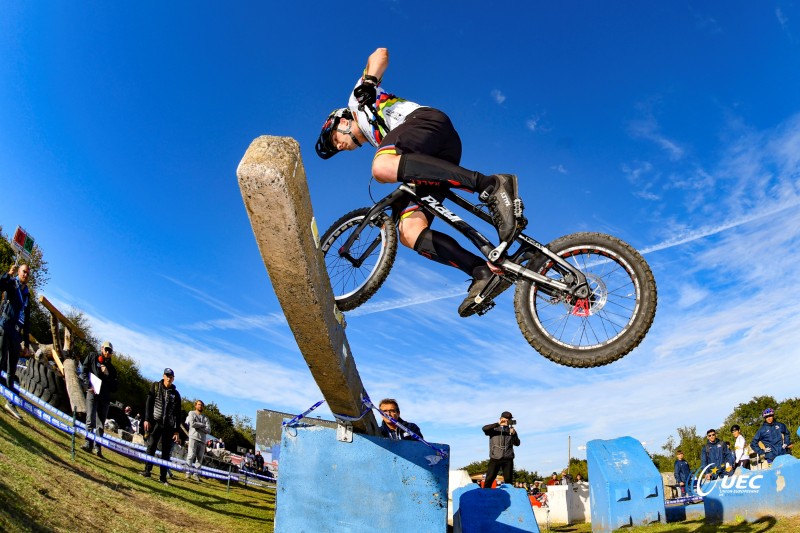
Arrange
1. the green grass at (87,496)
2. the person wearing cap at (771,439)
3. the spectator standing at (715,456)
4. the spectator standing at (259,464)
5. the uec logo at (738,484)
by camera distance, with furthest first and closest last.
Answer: the spectator standing at (259,464), the spectator standing at (715,456), the person wearing cap at (771,439), the uec logo at (738,484), the green grass at (87,496)

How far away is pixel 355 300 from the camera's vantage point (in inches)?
199

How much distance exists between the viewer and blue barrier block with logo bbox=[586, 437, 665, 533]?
1148cm

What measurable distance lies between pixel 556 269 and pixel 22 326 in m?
9.98

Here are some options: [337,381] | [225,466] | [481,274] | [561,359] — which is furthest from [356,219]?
[225,466]

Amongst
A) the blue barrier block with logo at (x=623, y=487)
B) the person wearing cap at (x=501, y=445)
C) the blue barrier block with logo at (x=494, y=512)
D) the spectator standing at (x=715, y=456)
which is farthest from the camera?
the spectator standing at (x=715, y=456)

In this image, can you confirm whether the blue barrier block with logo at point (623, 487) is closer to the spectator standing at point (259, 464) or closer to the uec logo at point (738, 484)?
the uec logo at point (738, 484)

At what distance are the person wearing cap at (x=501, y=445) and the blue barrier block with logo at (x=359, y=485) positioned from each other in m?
6.45

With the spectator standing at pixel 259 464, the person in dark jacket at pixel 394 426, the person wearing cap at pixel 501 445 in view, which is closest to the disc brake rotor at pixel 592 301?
the person in dark jacket at pixel 394 426

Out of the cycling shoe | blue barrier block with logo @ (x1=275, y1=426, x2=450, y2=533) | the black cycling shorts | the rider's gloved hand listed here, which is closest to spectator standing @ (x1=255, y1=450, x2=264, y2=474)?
blue barrier block with logo @ (x1=275, y1=426, x2=450, y2=533)

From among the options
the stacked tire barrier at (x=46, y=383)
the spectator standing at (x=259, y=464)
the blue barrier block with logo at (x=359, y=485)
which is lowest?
the spectator standing at (x=259, y=464)

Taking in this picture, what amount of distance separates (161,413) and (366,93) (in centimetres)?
867

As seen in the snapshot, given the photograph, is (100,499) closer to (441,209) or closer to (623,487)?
(441,209)

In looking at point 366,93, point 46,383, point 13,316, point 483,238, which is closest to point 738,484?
point 483,238

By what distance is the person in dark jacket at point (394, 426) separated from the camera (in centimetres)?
561
